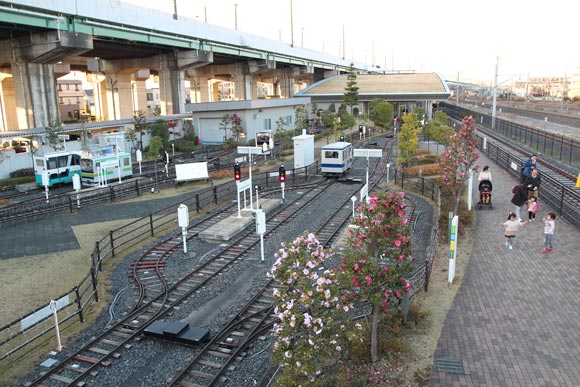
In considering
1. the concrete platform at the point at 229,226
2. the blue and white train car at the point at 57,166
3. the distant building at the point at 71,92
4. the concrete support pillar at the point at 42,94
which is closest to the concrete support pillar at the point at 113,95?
the concrete support pillar at the point at 42,94

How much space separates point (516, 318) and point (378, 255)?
162 inches

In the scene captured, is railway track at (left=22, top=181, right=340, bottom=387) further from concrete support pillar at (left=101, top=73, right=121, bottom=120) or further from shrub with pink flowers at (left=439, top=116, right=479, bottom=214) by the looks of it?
concrete support pillar at (left=101, top=73, right=121, bottom=120)

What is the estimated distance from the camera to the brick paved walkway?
8.59 m

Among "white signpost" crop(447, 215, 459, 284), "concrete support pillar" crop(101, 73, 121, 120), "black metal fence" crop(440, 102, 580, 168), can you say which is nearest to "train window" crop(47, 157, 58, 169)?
"white signpost" crop(447, 215, 459, 284)

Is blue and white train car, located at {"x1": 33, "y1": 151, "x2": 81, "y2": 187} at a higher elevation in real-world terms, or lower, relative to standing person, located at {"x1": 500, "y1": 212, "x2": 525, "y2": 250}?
higher

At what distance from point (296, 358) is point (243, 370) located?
2949mm

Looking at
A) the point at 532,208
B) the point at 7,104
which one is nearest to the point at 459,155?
the point at 532,208

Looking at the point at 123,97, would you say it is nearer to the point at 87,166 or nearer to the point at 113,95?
the point at 113,95

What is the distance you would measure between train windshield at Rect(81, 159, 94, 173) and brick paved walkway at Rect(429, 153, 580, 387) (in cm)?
2282

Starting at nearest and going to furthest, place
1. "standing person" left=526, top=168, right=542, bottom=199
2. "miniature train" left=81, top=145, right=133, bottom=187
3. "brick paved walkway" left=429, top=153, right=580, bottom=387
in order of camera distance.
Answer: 1. "brick paved walkway" left=429, top=153, right=580, bottom=387
2. "standing person" left=526, top=168, right=542, bottom=199
3. "miniature train" left=81, top=145, right=133, bottom=187

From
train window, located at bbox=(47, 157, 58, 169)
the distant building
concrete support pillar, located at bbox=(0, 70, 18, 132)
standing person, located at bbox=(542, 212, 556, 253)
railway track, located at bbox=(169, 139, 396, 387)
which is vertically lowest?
railway track, located at bbox=(169, 139, 396, 387)

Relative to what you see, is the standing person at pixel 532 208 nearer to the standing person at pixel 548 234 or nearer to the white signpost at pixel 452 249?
the standing person at pixel 548 234

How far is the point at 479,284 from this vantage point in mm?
12609

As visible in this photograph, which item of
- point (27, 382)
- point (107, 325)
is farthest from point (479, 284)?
point (27, 382)
